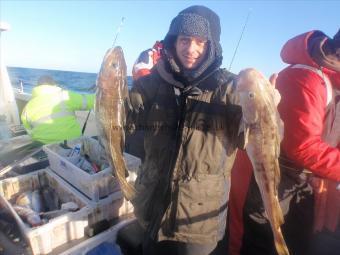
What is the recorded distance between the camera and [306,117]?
250 centimetres

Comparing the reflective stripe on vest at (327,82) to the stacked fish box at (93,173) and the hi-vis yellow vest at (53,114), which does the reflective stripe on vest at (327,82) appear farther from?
the hi-vis yellow vest at (53,114)

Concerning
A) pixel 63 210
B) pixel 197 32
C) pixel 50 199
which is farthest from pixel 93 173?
pixel 197 32

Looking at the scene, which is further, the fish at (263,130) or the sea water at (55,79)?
the sea water at (55,79)

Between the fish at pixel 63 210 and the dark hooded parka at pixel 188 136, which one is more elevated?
the dark hooded parka at pixel 188 136

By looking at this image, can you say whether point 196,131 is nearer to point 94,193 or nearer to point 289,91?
point 289,91

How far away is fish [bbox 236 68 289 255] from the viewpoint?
2197mm

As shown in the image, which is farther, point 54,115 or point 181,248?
point 54,115

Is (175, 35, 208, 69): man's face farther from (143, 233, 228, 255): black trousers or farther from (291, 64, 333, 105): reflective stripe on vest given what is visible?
(143, 233, 228, 255): black trousers

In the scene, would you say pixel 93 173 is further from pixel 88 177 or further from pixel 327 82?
pixel 327 82

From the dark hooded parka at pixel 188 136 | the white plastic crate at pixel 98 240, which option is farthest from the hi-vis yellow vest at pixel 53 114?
the dark hooded parka at pixel 188 136

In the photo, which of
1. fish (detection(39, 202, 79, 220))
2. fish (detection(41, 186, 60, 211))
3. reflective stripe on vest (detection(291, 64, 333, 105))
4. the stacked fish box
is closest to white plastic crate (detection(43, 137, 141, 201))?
the stacked fish box

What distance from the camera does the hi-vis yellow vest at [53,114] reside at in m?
5.01

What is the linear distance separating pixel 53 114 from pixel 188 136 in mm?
3473

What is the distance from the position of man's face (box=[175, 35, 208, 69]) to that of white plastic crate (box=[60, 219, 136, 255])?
7.13 feet
